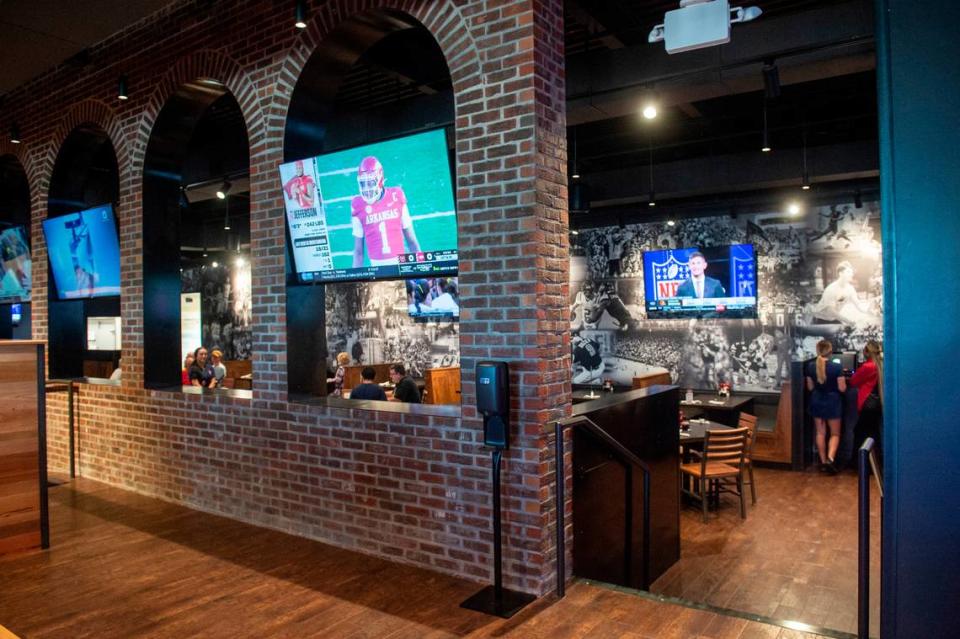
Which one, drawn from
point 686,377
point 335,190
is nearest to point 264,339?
point 335,190

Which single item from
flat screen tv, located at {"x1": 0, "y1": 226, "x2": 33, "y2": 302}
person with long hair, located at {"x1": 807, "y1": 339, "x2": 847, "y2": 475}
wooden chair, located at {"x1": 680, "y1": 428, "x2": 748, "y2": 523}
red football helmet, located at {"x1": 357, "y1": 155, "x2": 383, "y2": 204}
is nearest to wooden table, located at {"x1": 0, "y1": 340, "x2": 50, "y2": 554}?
red football helmet, located at {"x1": 357, "y1": 155, "x2": 383, "y2": 204}

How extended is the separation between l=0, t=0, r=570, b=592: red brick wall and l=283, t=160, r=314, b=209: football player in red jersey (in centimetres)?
17

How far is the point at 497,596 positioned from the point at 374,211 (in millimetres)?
2460

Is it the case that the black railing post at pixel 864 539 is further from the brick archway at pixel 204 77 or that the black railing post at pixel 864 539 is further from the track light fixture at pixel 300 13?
the brick archway at pixel 204 77

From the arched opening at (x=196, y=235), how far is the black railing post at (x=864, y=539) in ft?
17.4

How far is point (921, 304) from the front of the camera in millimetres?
2139

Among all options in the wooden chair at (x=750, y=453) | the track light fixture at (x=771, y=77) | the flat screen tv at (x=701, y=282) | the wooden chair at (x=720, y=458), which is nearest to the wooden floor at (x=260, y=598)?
the wooden chair at (x=720, y=458)

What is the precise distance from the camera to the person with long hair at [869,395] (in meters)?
8.41

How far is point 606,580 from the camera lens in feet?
14.3

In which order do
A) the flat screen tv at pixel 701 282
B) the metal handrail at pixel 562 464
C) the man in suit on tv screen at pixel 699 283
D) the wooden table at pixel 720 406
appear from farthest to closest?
1. the man in suit on tv screen at pixel 699 283
2. the flat screen tv at pixel 701 282
3. the wooden table at pixel 720 406
4. the metal handrail at pixel 562 464

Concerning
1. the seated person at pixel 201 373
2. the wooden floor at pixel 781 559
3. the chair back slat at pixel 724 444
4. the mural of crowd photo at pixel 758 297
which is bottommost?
the wooden floor at pixel 781 559

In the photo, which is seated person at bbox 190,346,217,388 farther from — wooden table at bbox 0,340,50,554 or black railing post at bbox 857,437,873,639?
black railing post at bbox 857,437,873,639

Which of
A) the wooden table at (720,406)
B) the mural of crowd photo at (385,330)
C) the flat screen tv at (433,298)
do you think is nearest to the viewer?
the wooden table at (720,406)

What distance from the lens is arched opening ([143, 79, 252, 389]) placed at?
5.90 m
